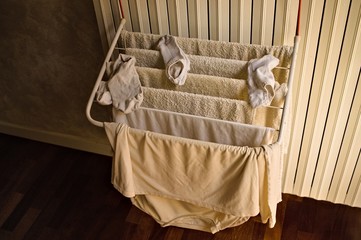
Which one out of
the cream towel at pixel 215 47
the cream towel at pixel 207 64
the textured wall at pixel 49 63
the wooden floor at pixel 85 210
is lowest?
the wooden floor at pixel 85 210

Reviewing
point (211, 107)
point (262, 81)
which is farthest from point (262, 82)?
point (211, 107)

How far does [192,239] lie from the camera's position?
1865mm

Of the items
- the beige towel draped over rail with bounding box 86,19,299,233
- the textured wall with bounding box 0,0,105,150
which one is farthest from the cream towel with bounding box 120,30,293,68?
the textured wall with bounding box 0,0,105,150

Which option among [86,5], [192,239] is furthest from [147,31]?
[192,239]

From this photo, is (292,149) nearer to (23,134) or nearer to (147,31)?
(147,31)

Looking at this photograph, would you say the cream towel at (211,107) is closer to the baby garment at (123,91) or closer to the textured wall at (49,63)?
the baby garment at (123,91)

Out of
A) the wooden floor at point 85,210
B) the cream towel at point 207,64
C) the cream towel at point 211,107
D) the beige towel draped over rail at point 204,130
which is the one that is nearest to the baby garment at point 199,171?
the beige towel draped over rail at point 204,130

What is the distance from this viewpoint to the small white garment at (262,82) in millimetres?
1255

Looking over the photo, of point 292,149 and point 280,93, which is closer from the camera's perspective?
point 280,93

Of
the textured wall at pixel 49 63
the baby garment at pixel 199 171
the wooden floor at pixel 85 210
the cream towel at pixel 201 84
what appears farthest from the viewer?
the wooden floor at pixel 85 210

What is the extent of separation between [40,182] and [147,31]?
104 centimetres

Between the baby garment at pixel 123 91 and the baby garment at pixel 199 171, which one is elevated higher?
the baby garment at pixel 123 91

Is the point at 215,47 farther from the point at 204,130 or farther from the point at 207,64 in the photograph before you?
the point at 204,130

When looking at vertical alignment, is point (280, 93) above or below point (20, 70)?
above
